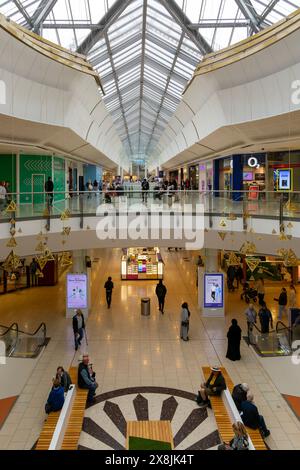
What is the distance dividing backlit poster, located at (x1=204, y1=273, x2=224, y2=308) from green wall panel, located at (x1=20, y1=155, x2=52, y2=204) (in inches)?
397

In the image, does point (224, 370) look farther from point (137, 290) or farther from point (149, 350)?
point (137, 290)

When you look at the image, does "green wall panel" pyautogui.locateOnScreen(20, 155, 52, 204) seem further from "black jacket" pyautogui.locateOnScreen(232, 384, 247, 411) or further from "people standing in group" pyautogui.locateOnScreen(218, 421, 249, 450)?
"people standing in group" pyautogui.locateOnScreen(218, 421, 249, 450)

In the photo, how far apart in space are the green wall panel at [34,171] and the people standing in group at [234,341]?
42.7 ft

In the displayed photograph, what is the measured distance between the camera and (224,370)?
11.5 meters

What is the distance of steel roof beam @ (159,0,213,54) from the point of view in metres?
16.2

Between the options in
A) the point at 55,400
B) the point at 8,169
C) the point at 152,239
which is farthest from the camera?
the point at 8,169

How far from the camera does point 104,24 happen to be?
53.9 ft

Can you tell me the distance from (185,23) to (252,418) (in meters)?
14.7

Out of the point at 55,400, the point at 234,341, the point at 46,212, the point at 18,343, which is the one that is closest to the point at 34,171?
the point at 46,212

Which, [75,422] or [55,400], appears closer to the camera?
[75,422]

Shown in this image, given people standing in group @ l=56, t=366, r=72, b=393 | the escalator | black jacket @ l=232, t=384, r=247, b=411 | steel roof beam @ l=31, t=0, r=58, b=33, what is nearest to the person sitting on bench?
black jacket @ l=232, t=384, r=247, b=411

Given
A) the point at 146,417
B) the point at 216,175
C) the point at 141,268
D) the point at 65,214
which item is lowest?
the point at 146,417

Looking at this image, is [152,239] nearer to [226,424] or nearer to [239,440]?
[226,424]

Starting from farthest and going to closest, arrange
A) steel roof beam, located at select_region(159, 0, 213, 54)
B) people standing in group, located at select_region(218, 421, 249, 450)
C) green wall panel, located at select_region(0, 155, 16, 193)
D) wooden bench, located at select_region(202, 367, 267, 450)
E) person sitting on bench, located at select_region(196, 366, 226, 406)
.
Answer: green wall panel, located at select_region(0, 155, 16, 193) → steel roof beam, located at select_region(159, 0, 213, 54) → person sitting on bench, located at select_region(196, 366, 226, 406) → wooden bench, located at select_region(202, 367, 267, 450) → people standing in group, located at select_region(218, 421, 249, 450)
